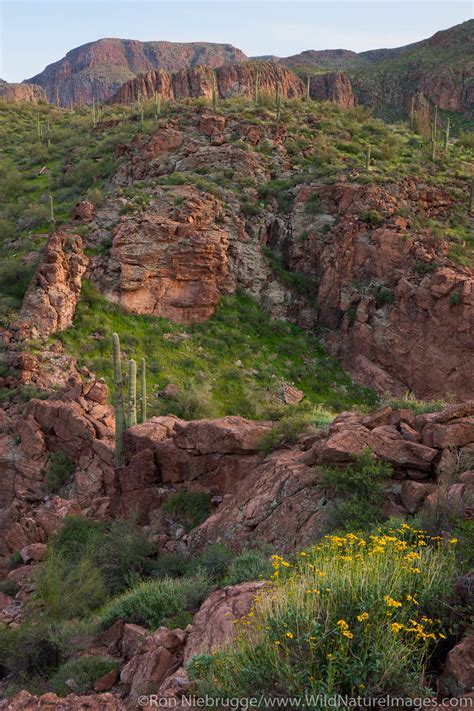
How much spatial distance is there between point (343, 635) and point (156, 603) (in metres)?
4.00

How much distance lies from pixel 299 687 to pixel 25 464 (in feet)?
40.6

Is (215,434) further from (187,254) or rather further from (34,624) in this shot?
(187,254)

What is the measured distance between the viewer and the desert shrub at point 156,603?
694 cm

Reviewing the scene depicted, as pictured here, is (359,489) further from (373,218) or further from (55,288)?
(373,218)

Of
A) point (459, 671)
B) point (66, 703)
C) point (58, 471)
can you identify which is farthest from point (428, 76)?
point (66, 703)

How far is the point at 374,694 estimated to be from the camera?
3.62 metres

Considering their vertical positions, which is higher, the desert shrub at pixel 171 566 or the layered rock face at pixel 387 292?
the layered rock face at pixel 387 292

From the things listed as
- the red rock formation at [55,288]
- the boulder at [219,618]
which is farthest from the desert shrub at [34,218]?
the boulder at [219,618]

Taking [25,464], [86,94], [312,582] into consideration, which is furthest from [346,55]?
[312,582]

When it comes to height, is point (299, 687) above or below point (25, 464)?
above

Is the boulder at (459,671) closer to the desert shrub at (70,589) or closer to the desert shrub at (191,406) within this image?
the desert shrub at (70,589)

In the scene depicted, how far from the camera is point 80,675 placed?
6.14 meters

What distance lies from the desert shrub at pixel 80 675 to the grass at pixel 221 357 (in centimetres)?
1027

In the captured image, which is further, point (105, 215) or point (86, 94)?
point (86, 94)
